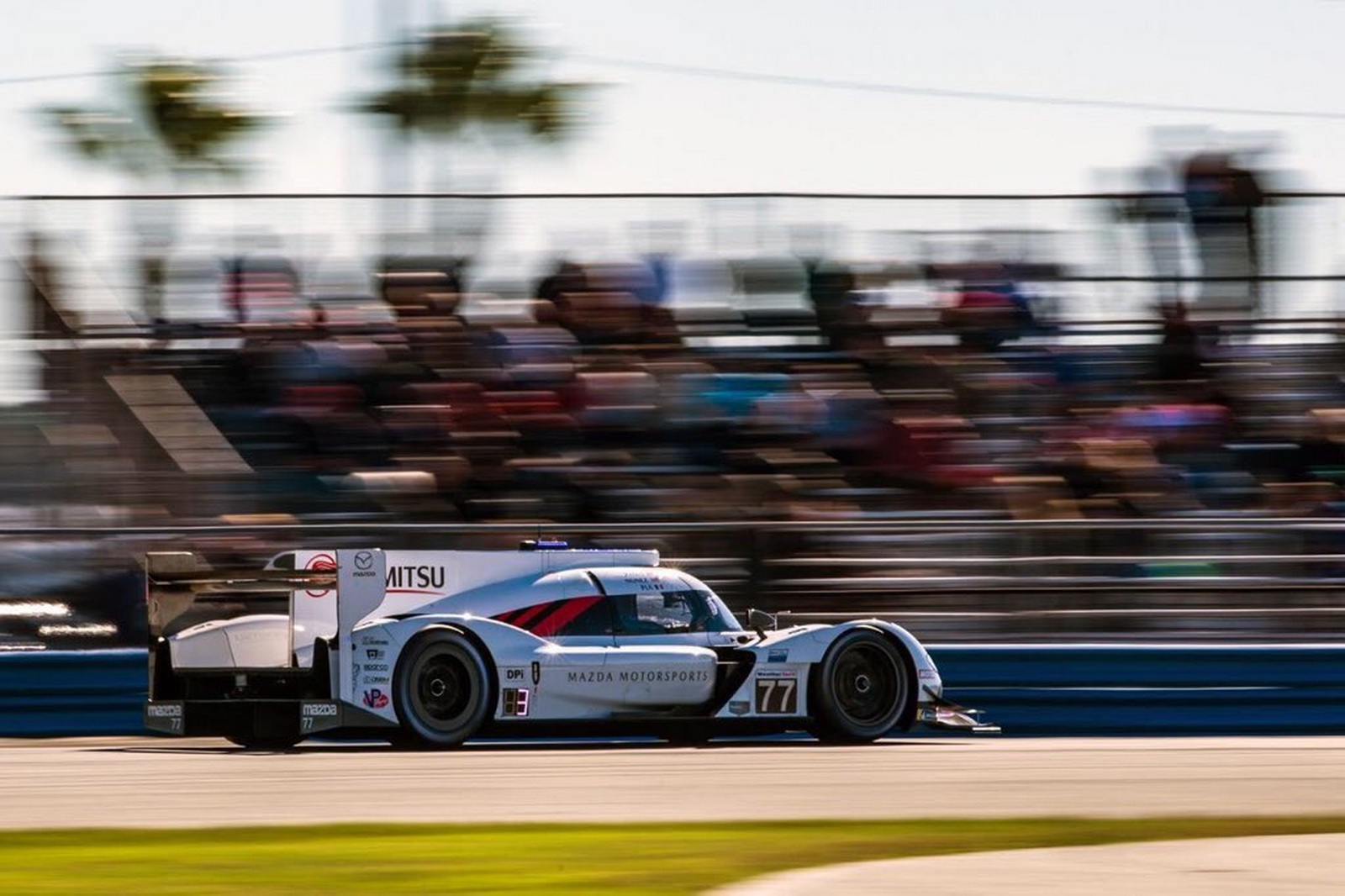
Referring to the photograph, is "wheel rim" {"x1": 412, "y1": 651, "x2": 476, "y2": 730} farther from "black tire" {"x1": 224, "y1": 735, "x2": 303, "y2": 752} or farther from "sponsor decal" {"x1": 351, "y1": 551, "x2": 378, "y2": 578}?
"black tire" {"x1": 224, "y1": 735, "x2": 303, "y2": 752}

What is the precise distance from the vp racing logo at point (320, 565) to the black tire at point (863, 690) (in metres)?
2.77

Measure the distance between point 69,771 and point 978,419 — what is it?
6.90m

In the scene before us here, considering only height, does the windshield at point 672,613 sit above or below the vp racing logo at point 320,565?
below

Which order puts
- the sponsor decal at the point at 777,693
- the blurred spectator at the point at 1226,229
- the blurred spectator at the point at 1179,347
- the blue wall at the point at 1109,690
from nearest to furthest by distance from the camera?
the sponsor decal at the point at 777,693, the blue wall at the point at 1109,690, the blurred spectator at the point at 1179,347, the blurred spectator at the point at 1226,229

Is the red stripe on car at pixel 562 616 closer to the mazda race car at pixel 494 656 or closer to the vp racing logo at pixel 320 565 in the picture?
the mazda race car at pixel 494 656

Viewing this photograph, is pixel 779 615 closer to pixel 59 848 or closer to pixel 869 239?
pixel 869 239

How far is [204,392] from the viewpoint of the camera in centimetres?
1473

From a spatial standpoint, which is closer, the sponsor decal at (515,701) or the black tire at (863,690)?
the sponsor decal at (515,701)

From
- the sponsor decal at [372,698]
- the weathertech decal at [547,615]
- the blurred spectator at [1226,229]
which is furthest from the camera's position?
the blurred spectator at [1226,229]

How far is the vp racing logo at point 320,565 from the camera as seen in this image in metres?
11.8

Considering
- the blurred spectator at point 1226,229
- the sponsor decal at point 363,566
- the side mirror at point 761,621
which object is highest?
the blurred spectator at point 1226,229

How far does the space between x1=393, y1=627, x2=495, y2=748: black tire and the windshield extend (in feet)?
2.92

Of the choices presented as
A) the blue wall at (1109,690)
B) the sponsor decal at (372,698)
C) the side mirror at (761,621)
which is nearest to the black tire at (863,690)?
the side mirror at (761,621)

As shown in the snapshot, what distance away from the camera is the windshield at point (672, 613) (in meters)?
12.0
